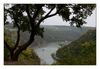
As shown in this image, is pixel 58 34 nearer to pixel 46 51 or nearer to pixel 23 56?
pixel 46 51

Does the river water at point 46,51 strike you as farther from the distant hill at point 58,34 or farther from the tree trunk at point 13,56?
the tree trunk at point 13,56

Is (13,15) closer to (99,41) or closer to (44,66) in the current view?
(44,66)

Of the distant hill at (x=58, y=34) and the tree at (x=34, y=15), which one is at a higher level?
the tree at (x=34, y=15)

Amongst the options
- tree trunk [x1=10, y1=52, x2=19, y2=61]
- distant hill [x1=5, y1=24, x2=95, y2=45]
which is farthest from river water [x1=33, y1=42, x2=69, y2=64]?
tree trunk [x1=10, y1=52, x2=19, y2=61]

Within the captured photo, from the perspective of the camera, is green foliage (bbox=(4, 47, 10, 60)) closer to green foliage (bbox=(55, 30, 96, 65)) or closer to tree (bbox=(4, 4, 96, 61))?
tree (bbox=(4, 4, 96, 61))

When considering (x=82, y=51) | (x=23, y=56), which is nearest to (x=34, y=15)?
(x=23, y=56)

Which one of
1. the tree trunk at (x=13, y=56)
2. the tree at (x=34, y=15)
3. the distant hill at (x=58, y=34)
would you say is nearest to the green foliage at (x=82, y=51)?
the distant hill at (x=58, y=34)

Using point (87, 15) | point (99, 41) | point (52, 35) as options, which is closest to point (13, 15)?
point (52, 35)
